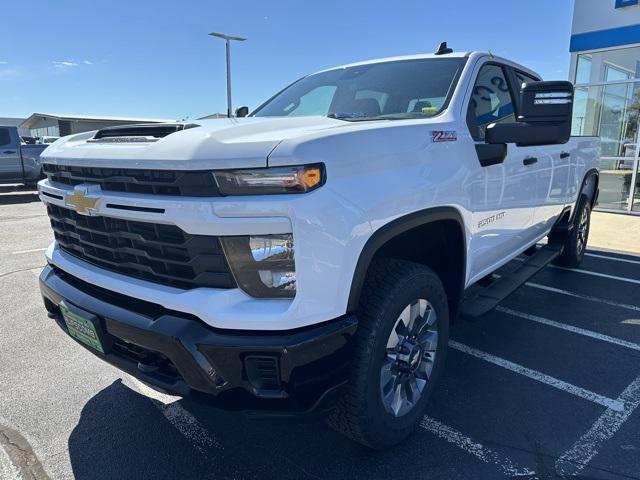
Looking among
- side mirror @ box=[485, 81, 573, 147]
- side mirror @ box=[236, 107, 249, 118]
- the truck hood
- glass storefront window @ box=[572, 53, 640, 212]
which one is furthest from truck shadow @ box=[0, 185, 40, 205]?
glass storefront window @ box=[572, 53, 640, 212]

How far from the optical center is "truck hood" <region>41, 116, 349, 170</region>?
5.90ft

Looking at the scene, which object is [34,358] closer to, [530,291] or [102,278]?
[102,278]

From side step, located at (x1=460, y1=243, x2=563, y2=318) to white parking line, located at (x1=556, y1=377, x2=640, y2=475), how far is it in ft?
2.79

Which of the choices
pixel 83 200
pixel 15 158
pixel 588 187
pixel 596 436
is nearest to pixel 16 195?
pixel 15 158

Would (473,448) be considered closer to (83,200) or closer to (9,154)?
(83,200)

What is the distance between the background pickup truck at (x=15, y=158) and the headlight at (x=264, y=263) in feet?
48.2

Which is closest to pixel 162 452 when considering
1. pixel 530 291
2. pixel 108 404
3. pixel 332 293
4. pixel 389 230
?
pixel 108 404

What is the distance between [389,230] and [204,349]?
893mm

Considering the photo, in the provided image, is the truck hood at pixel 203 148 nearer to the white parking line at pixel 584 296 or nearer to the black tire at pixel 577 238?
the white parking line at pixel 584 296

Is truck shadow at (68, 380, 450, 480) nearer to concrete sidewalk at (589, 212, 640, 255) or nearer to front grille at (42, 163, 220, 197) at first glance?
front grille at (42, 163, 220, 197)

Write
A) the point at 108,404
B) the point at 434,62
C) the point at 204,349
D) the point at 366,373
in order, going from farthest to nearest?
the point at 434,62 → the point at 108,404 → the point at 366,373 → the point at 204,349

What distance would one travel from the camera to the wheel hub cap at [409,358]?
7.61 ft

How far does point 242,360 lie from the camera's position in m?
1.81

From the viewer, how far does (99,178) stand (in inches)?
87.0
